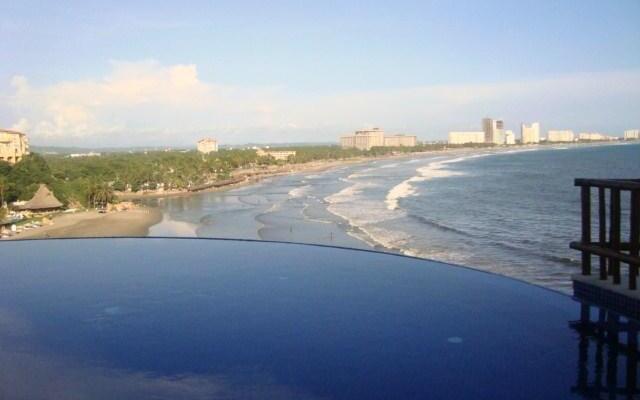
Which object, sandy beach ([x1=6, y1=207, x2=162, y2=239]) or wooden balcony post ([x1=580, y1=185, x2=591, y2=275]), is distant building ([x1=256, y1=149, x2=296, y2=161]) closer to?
sandy beach ([x1=6, y1=207, x2=162, y2=239])

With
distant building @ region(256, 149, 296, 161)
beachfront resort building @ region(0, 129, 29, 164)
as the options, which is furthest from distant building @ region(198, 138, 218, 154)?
beachfront resort building @ region(0, 129, 29, 164)

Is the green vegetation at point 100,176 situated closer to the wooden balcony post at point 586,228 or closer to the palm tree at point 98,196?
the palm tree at point 98,196

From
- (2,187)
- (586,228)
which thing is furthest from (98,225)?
(586,228)

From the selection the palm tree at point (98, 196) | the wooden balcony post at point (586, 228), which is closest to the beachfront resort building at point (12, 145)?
the palm tree at point (98, 196)

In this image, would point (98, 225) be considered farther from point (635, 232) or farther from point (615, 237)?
point (635, 232)

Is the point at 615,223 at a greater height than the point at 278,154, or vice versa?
the point at 278,154

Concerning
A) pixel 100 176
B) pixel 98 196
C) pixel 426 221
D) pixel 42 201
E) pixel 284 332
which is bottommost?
pixel 426 221
